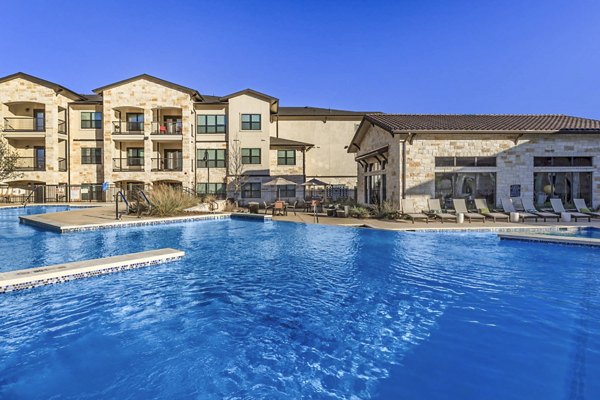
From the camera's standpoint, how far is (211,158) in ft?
99.2

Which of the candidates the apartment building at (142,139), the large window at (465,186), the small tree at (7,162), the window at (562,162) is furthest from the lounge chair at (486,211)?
the small tree at (7,162)

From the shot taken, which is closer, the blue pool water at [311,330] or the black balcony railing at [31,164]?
the blue pool water at [311,330]

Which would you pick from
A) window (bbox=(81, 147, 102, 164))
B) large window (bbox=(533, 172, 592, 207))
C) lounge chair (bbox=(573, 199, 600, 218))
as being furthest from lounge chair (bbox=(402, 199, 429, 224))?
window (bbox=(81, 147, 102, 164))

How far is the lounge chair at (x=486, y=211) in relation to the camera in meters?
15.4

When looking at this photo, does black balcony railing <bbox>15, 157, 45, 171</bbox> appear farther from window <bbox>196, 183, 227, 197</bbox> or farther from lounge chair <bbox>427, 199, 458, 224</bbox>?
lounge chair <bbox>427, 199, 458, 224</bbox>

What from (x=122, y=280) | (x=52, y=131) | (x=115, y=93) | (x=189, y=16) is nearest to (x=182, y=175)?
(x=115, y=93)

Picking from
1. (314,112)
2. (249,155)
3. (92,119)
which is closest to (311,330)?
(249,155)

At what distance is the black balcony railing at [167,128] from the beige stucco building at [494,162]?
1896cm

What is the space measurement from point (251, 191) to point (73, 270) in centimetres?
2318

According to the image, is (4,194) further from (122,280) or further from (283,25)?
(122,280)

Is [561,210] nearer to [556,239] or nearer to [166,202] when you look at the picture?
[556,239]

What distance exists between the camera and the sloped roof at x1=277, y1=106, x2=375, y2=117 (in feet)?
111

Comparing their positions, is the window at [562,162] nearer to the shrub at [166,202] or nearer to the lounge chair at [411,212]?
the lounge chair at [411,212]

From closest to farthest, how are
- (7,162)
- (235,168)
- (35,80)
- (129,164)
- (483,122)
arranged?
(483,122) < (7,162) < (35,80) < (235,168) < (129,164)
